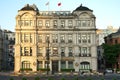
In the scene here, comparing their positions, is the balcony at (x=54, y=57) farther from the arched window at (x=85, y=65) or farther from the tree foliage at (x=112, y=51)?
the tree foliage at (x=112, y=51)

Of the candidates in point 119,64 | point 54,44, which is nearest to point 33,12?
point 54,44

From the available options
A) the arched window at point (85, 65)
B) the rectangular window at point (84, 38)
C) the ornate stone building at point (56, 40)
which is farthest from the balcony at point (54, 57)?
the rectangular window at point (84, 38)

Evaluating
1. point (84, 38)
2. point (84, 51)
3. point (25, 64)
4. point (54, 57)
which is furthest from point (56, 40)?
point (25, 64)

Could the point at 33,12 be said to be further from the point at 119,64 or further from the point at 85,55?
the point at 119,64

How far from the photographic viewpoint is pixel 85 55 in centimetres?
10319

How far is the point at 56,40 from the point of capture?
104m

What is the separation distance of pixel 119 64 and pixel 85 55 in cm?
1527

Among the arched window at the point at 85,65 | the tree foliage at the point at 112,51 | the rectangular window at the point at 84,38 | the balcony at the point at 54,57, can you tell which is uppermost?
the rectangular window at the point at 84,38

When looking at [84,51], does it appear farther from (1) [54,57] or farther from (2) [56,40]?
(1) [54,57]

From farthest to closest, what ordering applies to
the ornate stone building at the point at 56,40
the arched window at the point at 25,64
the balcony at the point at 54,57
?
the balcony at the point at 54,57 < the ornate stone building at the point at 56,40 < the arched window at the point at 25,64

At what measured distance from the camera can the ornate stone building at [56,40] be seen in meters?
102

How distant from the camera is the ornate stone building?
102 meters

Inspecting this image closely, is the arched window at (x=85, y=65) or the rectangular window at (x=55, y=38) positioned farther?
the rectangular window at (x=55, y=38)

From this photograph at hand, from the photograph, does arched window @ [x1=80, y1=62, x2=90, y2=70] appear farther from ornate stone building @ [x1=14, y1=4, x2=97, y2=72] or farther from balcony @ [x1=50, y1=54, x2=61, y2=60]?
balcony @ [x1=50, y1=54, x2=61, y2=60]
